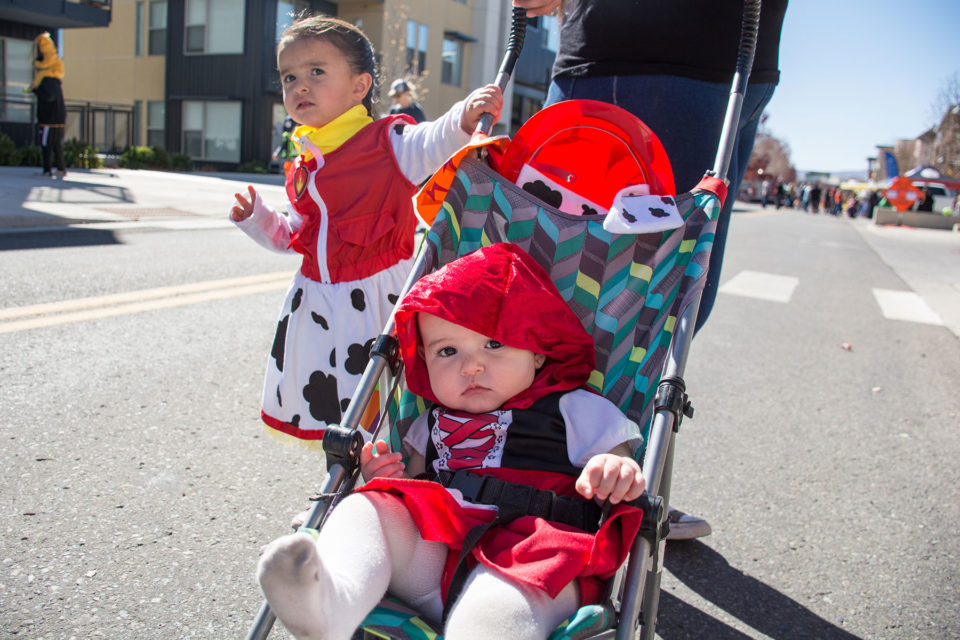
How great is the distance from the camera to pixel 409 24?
1093 inches

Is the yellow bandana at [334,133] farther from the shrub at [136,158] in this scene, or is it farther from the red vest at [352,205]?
the shrub at [136,158]

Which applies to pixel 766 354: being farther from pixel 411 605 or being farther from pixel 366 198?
Answer: pixel 411 605

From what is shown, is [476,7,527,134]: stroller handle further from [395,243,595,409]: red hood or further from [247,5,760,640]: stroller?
[395,243,595,409]: red hood

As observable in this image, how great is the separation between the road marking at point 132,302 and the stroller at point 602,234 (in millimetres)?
3215

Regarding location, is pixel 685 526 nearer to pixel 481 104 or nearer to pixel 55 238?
pixel 481 104

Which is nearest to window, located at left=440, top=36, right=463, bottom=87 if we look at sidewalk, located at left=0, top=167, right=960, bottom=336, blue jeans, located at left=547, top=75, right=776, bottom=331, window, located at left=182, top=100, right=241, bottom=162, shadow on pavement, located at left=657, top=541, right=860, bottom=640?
window, located at left=182, top=100, right=241, bottom=162

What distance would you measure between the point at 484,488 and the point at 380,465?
242 millimetres

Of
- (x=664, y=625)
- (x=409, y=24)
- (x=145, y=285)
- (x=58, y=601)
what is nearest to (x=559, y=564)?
(x=664, y=625)

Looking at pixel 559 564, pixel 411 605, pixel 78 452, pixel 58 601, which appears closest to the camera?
pixel 559 564

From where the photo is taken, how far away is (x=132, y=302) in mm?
5211

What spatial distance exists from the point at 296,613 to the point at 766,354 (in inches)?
193

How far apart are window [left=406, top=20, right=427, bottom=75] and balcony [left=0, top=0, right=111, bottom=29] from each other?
10515 millimetres

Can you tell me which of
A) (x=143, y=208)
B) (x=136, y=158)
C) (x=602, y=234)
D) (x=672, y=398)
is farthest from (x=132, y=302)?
(x=136, y=158)

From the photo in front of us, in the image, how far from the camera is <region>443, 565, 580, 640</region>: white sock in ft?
4.60
